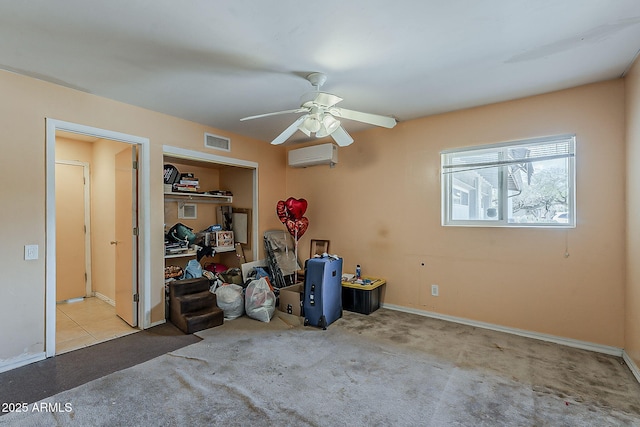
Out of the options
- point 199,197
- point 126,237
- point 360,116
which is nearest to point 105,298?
point 126,237

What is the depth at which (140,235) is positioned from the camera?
3342 millimetres

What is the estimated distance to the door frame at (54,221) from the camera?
2.65 m

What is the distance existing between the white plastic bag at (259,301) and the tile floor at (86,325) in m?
1.23

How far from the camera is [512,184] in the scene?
320 centimetres

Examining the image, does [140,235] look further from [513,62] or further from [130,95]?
[513,62]

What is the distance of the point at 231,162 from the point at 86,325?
8.54ft

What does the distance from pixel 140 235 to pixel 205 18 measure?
8.13ft

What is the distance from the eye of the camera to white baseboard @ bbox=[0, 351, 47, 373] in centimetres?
243

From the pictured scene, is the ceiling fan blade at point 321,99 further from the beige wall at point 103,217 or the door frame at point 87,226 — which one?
the door frame at point 87,226

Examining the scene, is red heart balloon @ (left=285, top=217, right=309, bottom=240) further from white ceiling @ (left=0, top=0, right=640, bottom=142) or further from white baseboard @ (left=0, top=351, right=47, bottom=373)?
white baseboard @ (left=0, top=351, right=47, bottom=373)

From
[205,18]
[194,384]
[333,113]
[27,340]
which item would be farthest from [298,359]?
[205,18]

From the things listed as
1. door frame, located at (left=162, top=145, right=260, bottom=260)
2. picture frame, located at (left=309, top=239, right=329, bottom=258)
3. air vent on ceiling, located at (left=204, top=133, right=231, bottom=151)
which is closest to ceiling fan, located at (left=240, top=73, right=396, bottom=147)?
door frame, located at (left=162, top=145, right=260, bottom=260)

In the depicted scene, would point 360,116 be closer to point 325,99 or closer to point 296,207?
point 325,99

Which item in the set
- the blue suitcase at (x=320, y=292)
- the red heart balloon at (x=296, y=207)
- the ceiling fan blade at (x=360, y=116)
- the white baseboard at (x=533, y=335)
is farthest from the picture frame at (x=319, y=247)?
the ceiling fan blade at (x=360, y=116)
